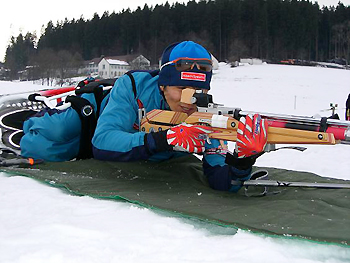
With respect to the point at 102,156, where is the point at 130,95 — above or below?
above

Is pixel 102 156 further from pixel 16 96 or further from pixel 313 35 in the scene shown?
pixel 313 35

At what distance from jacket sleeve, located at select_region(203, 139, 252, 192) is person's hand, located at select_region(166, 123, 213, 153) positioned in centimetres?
38

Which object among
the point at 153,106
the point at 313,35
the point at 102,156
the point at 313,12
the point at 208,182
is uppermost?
the point at 313,12

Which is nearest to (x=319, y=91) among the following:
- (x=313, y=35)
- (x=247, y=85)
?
(x=247, y=85)

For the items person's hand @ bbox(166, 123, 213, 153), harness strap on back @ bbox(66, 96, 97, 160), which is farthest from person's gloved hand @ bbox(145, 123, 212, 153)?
harness strap on back @ bbox(66, 96, 97, 160)

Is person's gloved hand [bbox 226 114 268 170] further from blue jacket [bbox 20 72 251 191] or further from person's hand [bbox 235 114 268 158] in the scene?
blue jacket [bbox 20 72 251 191]

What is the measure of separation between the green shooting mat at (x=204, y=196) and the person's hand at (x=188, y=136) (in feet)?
1.15

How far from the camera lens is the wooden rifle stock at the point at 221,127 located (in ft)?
8.00

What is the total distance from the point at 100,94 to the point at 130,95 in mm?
680

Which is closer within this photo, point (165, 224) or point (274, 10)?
point (165, 224)

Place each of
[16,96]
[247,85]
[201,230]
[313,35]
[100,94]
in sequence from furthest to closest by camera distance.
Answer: [313,35], [247,85], [16,96], [100,94], [201,230]

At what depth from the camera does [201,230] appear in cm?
201

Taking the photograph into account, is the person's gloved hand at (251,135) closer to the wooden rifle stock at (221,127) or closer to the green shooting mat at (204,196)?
the wooden rifle stock at (221,127)

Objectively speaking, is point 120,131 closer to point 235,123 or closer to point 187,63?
point 187,63
